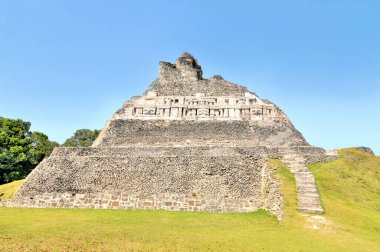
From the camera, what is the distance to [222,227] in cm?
1263

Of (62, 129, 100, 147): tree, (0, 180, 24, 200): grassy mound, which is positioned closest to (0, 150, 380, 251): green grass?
(0, 180, 24, 200): grassy mound

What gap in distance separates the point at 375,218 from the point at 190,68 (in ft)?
73.8

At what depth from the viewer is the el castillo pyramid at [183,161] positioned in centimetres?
1698

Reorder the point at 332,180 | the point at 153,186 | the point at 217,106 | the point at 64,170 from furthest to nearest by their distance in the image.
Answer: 1. the point at 217,106
2. the point at 64,170
3. the point at 153,186
4. the point at 332,180

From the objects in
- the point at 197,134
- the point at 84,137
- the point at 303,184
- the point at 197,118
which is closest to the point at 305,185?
the point at 303,184

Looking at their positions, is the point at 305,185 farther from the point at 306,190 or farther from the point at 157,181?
the point at 157,181

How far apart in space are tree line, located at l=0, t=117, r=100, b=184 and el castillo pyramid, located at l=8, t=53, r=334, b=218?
1373cm

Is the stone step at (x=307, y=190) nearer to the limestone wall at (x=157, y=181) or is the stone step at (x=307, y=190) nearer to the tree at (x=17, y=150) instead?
the limestone wall at (x=157, y=181)

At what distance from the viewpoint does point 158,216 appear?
586 inches

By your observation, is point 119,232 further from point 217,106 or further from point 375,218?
point 217,106

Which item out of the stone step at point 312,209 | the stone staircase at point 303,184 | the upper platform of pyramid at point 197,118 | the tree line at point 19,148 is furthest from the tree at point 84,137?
the stone step at point 312,209

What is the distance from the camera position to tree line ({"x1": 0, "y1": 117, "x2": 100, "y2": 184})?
32969mm

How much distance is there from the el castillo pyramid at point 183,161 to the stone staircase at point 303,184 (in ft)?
0.14

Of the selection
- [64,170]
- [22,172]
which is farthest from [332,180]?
[22,172]
